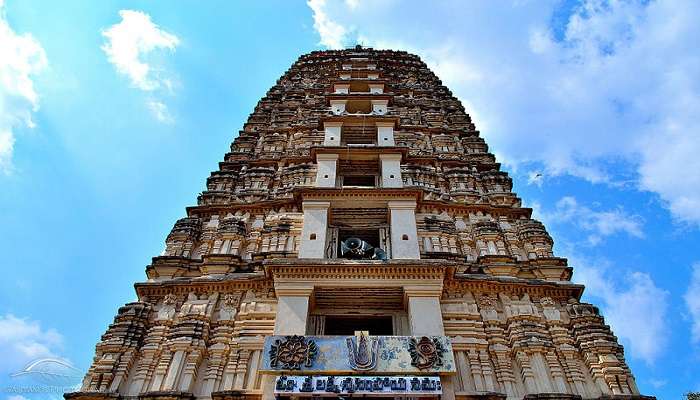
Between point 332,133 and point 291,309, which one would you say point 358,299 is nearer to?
point 291,309

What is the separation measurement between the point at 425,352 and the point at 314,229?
173 inches

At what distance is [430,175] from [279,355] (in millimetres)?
8716

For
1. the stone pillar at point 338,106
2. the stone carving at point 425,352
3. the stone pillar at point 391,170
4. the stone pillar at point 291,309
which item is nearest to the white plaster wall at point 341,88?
the stone pillar at point 338,106

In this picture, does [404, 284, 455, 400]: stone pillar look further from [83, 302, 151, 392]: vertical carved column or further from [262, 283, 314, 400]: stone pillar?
[83, 302, 151, 392]: vertical carved column

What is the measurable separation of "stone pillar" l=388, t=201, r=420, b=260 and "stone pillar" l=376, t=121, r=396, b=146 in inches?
141

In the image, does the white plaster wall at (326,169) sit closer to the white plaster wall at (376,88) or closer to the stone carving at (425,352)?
the stone carving at (425,352)

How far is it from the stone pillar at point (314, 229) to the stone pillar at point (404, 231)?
166 centimetres

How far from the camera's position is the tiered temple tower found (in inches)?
392

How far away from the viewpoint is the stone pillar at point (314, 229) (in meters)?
12.4

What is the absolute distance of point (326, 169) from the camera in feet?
50.2

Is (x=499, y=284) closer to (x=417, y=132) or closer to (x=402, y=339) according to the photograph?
(x=402, y=339)

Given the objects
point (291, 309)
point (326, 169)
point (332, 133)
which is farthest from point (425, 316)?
point (332, 133)

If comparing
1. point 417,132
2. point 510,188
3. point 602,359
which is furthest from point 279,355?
point 417,132

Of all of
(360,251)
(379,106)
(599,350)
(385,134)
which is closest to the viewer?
(599,350)
